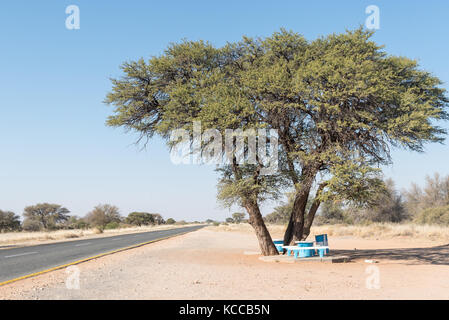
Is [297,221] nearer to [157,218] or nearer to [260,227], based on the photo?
[260,227]

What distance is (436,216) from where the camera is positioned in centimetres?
4897

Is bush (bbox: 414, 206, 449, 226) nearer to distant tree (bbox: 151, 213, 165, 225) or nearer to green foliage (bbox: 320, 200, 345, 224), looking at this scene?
green foliage (bbox: 320, 200, 345, 224)

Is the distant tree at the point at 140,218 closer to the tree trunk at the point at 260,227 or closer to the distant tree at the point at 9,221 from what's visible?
the distant tree at the point at 9,221

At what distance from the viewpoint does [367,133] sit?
578 inches

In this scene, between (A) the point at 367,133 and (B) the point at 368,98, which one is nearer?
(B) the point at 368,98

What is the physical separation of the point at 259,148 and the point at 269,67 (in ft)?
11.2

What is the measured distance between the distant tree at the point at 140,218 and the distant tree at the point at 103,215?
30.0 feet

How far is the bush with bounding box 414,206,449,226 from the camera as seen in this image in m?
47.1

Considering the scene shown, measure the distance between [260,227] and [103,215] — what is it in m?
85.9

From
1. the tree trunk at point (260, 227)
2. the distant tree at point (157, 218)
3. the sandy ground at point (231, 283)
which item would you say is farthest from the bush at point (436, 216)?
the distant tree at point (157, 218)
